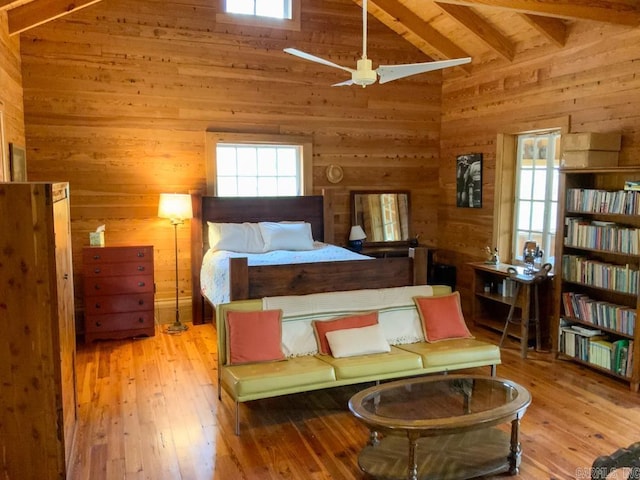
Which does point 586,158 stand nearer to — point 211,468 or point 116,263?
point 211,468

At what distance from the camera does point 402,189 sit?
6969mm

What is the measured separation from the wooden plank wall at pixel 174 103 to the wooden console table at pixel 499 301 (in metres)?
1.78

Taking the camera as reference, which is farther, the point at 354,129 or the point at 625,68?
the point at 354,129

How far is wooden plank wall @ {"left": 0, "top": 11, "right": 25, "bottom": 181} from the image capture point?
4.45 metres

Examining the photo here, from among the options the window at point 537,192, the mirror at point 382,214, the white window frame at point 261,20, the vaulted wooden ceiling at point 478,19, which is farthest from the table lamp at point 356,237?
the white window frame at point 261,20

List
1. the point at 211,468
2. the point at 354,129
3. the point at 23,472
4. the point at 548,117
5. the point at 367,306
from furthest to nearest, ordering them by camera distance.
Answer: the point at 354,129, the point at 548,117, the point at 367,306, the point at 211,468, the point at 23,472

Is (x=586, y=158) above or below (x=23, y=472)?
above

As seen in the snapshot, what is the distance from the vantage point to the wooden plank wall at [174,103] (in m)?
5.52

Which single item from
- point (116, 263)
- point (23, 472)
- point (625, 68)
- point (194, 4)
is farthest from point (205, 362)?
point (625, 68)

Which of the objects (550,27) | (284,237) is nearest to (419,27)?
(550,27)

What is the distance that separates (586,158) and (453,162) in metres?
2.42

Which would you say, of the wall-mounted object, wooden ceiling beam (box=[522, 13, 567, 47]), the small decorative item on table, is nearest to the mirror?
the wall-mounted object

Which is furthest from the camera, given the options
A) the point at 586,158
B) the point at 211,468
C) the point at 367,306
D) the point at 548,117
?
the point at 548,117

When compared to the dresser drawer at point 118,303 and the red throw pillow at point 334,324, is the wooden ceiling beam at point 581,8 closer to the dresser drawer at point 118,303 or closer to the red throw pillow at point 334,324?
the red throw pillow at point 334,324
